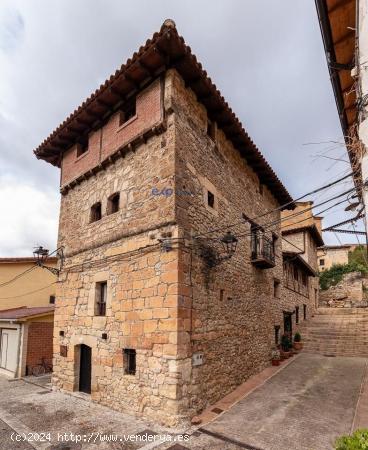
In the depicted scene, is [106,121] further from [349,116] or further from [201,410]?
[201,410]

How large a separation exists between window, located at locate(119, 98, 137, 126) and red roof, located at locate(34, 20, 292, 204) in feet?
0.68

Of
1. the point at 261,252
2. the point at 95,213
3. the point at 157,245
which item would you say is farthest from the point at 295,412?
the point at 95,213

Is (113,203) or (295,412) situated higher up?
(113,203)

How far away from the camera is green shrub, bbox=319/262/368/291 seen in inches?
1106

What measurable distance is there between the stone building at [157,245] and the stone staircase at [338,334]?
19.0ft

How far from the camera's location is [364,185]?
3.09 m

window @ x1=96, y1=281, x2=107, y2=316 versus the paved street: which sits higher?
window @ x1=96, y1=281, x2=107, y2=316

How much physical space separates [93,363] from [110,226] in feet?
12.2

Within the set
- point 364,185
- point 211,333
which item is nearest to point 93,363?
point 211,333

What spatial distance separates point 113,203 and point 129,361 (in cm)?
437

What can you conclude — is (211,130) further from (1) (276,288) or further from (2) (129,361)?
(1) (276,288)

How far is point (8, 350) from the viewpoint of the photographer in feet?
41.5

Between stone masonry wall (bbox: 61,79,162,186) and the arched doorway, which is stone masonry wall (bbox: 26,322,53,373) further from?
stone masonry wall (bbox: 61,79,162,186)

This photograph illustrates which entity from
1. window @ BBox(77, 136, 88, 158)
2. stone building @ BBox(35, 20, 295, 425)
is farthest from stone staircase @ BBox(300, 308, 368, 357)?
window @ BBox(77, 136, 88, 158)
